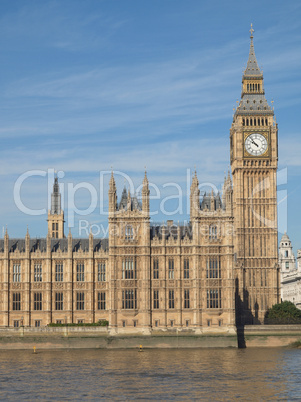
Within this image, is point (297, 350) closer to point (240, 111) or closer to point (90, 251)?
point (90, 251)

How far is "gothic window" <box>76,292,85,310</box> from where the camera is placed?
11819 centimetres

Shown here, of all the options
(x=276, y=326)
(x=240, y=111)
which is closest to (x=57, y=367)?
(x=276, y=326)

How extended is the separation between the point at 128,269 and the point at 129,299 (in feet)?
14.2

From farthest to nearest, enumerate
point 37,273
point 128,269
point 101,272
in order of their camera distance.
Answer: point 101,272 → point 37,273 → point 128,269

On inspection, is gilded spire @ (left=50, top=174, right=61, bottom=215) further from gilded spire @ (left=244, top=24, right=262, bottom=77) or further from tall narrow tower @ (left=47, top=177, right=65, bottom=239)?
gilded spire @ (left=244, top=24, right=262, bottom=77)

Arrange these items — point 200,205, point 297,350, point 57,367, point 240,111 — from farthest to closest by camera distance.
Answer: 1. point 240,111
2. point 200,205
3. point 297,350
4. point 57,367

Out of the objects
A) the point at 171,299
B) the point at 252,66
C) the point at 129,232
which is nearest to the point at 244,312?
the point at 171,299

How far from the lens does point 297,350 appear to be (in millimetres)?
107062

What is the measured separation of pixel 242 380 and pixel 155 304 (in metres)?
39.6

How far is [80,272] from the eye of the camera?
119m

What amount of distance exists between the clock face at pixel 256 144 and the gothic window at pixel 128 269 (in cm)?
3850

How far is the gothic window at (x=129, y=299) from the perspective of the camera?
111m

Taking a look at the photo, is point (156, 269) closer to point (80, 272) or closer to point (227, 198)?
point (80, 272)

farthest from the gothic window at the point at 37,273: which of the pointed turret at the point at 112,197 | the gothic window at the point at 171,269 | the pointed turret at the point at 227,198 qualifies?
the pointed turret at the point at 227,198
